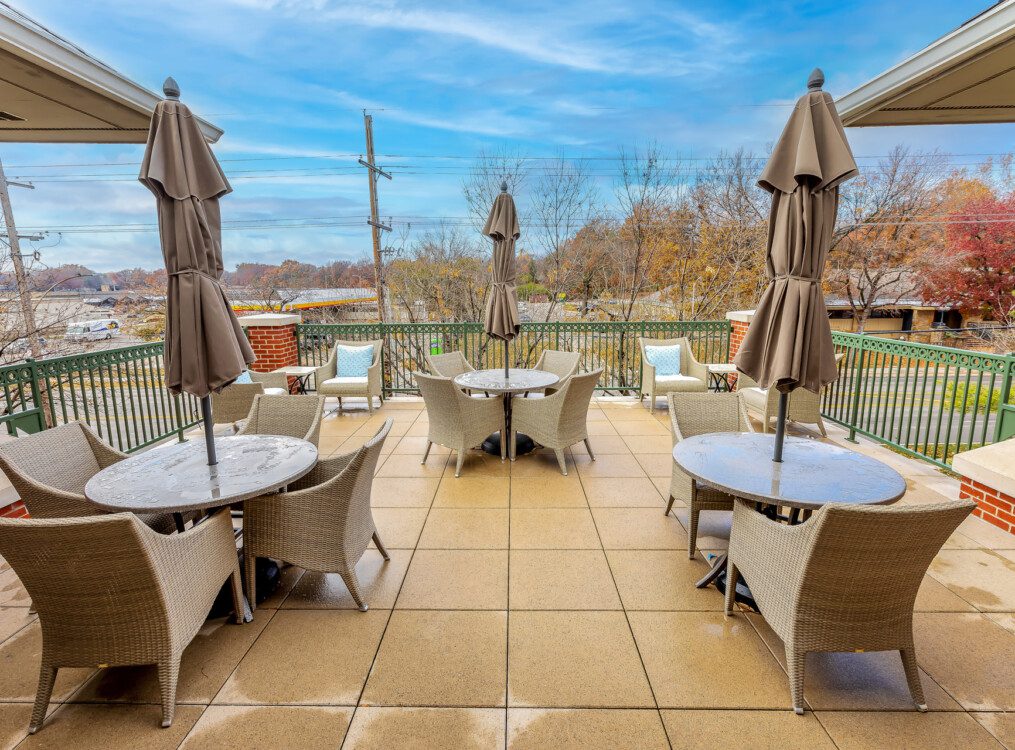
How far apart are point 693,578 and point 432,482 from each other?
2.09 m

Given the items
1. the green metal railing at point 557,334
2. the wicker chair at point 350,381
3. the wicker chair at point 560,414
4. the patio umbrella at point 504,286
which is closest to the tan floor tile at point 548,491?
the wicker chair at point 560,414

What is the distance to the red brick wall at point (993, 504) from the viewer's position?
2.93 metres

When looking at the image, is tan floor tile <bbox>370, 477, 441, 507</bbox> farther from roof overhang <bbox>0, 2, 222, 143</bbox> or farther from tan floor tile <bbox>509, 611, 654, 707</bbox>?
roof overhang <bbox>0, 2, 222, 143</bbox>

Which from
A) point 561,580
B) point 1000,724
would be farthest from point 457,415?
point 1000,724

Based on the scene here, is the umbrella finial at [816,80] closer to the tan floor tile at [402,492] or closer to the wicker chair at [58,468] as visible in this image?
the tan floor tile at [402,492]

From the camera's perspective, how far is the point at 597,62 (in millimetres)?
14156

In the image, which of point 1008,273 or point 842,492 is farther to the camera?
point 1008,273

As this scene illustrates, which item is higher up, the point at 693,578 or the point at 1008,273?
the point at 1008,273

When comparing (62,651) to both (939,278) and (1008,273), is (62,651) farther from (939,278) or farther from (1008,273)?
(1008,273)

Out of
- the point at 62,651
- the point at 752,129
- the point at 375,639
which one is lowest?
the point at 375,639

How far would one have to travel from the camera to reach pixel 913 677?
5.57 feet

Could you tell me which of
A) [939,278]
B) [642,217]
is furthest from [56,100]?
[939,278]

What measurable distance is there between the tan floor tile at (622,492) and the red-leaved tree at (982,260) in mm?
18144

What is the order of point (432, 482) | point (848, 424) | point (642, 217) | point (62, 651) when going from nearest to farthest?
point (62, 651) < point (432, 482) < point (848, 424) < point (642, 217)
